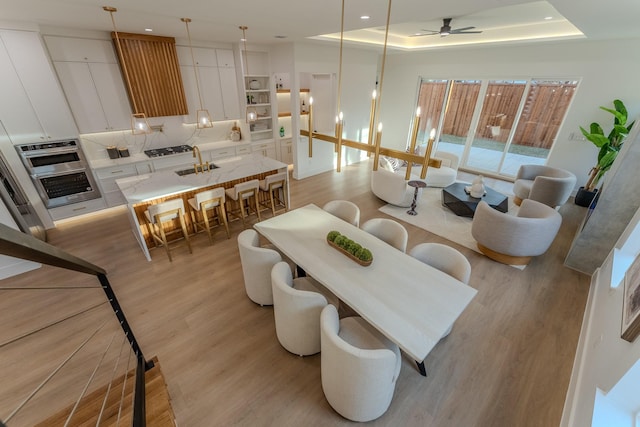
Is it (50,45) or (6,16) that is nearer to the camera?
(6,16)

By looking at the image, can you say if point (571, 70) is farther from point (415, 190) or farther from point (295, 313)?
point (295, 313)

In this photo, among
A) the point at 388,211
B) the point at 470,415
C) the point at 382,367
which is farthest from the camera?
the point at 388,211

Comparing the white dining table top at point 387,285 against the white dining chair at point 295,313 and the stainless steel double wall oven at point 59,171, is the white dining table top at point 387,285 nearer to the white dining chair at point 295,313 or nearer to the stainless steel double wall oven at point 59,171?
the white dining chair at point 295,313

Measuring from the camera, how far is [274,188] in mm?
4660

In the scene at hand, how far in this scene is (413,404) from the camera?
2238 mm

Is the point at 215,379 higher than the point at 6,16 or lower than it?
lower

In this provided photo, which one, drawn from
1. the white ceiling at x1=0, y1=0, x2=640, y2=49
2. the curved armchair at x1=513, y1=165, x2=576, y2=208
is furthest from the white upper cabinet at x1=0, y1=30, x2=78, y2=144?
the curved armchair at x1=513, y1=165, x2=576, y2=208

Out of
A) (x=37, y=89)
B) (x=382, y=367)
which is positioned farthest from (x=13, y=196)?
(x=382, y=367)

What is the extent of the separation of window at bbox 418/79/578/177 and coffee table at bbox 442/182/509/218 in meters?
2.22

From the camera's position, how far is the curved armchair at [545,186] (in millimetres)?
4691

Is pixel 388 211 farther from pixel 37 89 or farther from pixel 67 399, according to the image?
pixel 37 89

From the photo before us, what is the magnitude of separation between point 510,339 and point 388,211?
9.51 ft

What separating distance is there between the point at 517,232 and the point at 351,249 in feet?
8.10

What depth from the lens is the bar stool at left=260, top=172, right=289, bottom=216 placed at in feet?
14.7
